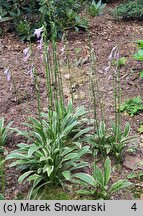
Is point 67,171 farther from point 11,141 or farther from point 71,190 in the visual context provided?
point 11,141

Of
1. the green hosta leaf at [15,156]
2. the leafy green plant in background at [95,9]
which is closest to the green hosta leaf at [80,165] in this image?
the green hosta leaf at [15,156]

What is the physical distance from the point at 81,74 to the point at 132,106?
3.86ft

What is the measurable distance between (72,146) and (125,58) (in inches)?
88.2

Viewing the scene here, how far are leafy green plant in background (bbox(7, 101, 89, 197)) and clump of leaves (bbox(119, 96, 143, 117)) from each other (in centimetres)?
92

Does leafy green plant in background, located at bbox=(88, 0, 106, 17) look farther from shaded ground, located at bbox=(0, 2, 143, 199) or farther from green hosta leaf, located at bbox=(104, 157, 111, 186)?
green hosta leaf, located at bbox=(104, 157, 111, 186)

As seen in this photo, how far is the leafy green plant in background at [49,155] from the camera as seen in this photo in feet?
14.0

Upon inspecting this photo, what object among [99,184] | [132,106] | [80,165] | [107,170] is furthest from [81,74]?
[99,184]

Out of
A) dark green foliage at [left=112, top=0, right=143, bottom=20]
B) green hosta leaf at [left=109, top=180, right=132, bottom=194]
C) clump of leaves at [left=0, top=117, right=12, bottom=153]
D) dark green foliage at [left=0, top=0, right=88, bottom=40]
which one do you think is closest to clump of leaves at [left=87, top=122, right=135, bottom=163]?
green hosta leaf at [left=109, top=180, right=132, bottom=194]

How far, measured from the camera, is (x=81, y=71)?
6398mm

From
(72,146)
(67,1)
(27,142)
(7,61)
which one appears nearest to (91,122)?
(72,146)

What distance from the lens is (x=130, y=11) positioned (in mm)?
7758

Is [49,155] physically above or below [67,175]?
above

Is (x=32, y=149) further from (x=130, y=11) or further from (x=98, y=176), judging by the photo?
(x=130, y=11)

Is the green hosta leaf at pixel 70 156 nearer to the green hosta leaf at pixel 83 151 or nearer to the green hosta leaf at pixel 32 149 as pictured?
the green hosta leaf at pixel 83 151
